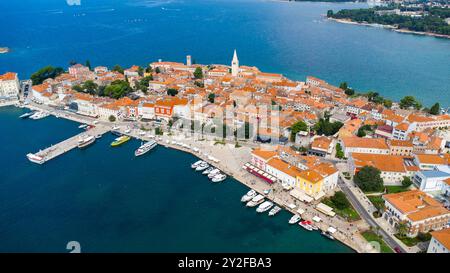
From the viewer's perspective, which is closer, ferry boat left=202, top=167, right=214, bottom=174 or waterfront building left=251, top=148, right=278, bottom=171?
waterfront building left=251, top=148, right=278, bottom=171

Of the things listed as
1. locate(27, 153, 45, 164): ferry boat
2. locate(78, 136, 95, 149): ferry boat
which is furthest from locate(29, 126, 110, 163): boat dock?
locate(78, 136, 95, 149): ferry boat

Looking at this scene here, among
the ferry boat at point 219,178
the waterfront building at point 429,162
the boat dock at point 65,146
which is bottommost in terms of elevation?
the ferry boat at point 219,178

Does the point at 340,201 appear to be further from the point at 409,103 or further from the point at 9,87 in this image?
the point at 9,87

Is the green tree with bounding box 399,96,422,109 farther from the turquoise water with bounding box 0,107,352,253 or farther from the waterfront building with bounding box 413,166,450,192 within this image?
the turquoise water with bounding box 0,107,352,253

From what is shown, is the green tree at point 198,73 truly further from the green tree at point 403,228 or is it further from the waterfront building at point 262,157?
the green tree at point 403,228

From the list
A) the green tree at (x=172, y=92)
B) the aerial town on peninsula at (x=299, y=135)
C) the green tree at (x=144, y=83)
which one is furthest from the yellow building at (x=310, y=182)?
the green tree at (x=144, y=83)

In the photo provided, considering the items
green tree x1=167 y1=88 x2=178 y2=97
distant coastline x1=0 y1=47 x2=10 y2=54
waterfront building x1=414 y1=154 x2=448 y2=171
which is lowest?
waterfront building x1=414 y1=154 x2=448 y2=171

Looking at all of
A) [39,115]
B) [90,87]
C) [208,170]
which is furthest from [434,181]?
[39,115]
